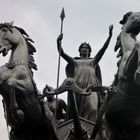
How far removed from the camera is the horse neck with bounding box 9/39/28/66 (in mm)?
10141

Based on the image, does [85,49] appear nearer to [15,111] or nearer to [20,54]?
[20,54]

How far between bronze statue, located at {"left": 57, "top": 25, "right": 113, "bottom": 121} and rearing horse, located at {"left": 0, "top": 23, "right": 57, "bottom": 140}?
872 millimetres

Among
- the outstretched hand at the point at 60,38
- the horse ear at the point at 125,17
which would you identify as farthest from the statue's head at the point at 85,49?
the horse ear at the point at 125,17

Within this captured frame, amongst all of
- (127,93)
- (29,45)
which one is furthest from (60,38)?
(127,93)

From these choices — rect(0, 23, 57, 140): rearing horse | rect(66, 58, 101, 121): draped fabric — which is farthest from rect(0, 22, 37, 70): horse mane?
rect(66, 58, 101, 121): draped fabric

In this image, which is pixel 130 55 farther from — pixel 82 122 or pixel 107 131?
pixel 82 122

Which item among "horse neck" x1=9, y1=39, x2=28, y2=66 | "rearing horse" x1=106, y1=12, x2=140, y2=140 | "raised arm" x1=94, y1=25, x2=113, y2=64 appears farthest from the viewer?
"raised arm" x1=94, y1=25, x2=113, y2=64

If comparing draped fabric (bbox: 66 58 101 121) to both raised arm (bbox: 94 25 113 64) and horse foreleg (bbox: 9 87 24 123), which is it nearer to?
raised arm (bbox: 94 25 113 64)

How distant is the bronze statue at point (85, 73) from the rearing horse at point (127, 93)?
1.76 meters

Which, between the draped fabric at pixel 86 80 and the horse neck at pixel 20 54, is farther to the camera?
the draped fabric at pixel 86 80

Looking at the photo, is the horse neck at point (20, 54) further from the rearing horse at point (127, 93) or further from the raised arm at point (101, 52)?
the rearing horse at point (127, 93)

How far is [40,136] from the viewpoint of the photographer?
32.9ft

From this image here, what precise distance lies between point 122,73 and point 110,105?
1.92ft

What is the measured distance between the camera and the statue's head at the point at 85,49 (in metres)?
12.3
